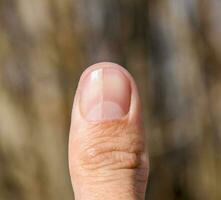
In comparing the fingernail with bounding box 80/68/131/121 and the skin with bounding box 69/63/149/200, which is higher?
the fingernail with bounding box 80/68/131/121

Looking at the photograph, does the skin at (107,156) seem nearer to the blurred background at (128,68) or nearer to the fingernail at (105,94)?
the fingernail at (105,94)

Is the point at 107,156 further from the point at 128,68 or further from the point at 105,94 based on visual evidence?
the point at 128,68

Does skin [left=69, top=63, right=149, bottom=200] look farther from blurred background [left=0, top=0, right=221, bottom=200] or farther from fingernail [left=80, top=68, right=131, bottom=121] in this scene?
blurred background [left=0, top=0, right=221, bottom=200]

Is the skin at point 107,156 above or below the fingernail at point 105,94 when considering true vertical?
below

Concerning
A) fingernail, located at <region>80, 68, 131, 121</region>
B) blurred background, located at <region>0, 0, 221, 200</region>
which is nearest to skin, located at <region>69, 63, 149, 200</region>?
fingernail, located at <region>80, 68, 131, 121</region>

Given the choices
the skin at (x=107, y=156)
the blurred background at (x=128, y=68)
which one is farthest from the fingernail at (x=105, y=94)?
the blurred background at (x=128, y=68)

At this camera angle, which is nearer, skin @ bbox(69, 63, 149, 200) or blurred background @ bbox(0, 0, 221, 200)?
skin @ bbox(69, 63, 149, 200)
